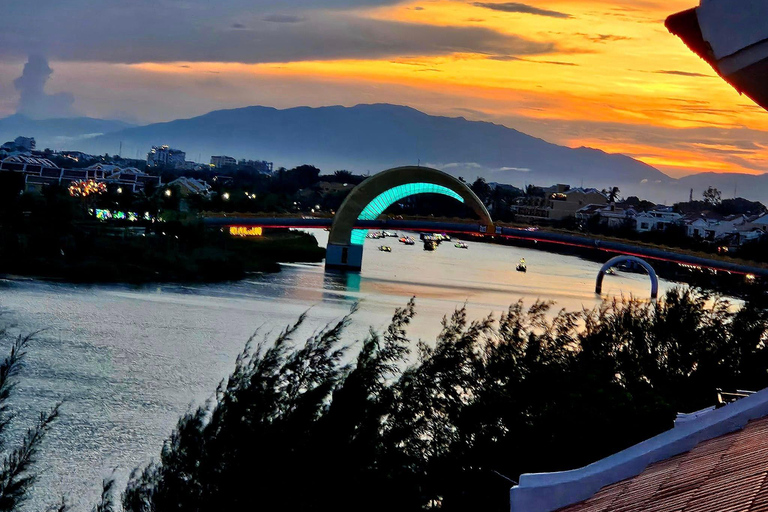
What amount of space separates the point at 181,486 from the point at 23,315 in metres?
14.9

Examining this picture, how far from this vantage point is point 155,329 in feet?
63.8

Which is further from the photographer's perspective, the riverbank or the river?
the riverbank

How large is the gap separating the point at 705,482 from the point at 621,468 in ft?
2.09

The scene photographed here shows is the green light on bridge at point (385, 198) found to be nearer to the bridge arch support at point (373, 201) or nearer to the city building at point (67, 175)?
the bridge arch support at point (373, 201)

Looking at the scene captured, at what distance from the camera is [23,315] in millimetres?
19344

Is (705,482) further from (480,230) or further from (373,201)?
(480,230)

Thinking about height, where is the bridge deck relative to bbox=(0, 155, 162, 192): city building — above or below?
below

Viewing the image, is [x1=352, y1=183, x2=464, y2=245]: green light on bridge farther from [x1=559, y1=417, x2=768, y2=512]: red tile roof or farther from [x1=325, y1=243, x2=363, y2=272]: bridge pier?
[x1=559, y1=417, x2=768, y2=512]: red tile roof

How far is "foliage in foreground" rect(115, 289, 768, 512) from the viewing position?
5.66 meters

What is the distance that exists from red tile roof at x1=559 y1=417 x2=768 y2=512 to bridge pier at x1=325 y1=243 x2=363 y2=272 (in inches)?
1381

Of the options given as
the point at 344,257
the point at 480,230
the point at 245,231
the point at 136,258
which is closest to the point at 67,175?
the point at 245,231

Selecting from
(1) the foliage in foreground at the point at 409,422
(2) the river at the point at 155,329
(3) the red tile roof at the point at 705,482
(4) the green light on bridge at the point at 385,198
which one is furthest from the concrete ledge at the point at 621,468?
(4) the green light on bridge at the point at 385,198

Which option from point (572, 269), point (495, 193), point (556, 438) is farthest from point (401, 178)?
point (495, 193)

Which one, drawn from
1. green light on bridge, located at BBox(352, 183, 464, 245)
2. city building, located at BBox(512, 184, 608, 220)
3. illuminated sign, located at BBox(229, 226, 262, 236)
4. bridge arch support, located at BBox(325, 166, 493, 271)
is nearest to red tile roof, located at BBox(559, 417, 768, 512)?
bridge arch support, located at BBox(325, 166, 493, 271)
